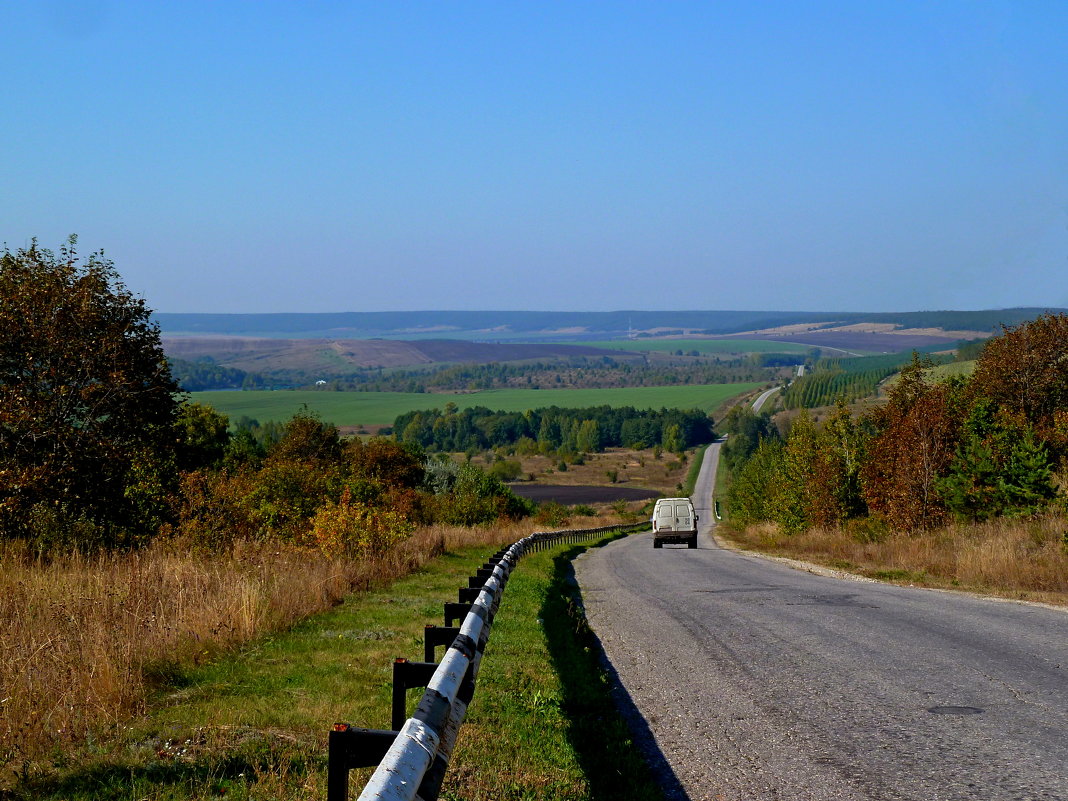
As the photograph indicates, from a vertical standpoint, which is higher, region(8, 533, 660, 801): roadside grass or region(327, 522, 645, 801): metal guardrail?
region(327, 522, 645, 801): metal guardrail

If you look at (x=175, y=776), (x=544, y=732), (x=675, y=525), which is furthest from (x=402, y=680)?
(x=675, y=525)

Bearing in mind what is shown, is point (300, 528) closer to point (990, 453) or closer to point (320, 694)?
point (320, 694)

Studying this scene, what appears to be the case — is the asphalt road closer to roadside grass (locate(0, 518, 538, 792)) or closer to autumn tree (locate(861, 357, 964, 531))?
roadside grass (locate(0, 518, 538, 792))

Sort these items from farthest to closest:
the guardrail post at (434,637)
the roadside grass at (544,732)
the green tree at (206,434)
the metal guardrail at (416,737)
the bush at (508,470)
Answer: the bush at (508,470) < the green tree at (206,434) < the guardrail post at (434,637) < the roadside grass at (544,732) < the metal guardrail at (416,737)

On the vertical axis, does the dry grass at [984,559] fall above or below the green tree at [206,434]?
above

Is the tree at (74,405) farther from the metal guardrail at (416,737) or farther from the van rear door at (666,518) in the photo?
the van rear door at (666,518)

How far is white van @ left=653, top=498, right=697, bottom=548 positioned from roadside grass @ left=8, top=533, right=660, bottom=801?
31.5 metres

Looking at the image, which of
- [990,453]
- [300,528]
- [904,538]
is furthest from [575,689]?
[990,453]

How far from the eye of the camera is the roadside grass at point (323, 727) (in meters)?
4.72

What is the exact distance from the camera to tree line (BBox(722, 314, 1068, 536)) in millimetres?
30297

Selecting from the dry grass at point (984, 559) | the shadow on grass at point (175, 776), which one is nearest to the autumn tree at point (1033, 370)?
the dry grass at point (984, 559)

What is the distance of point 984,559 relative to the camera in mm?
17594

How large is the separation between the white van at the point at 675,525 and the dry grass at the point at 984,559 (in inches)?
558

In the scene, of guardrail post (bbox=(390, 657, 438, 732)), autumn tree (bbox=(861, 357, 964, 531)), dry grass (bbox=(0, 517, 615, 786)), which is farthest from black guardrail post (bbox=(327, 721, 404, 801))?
autumn tree (bbox=(861, 357, 964, 531))
